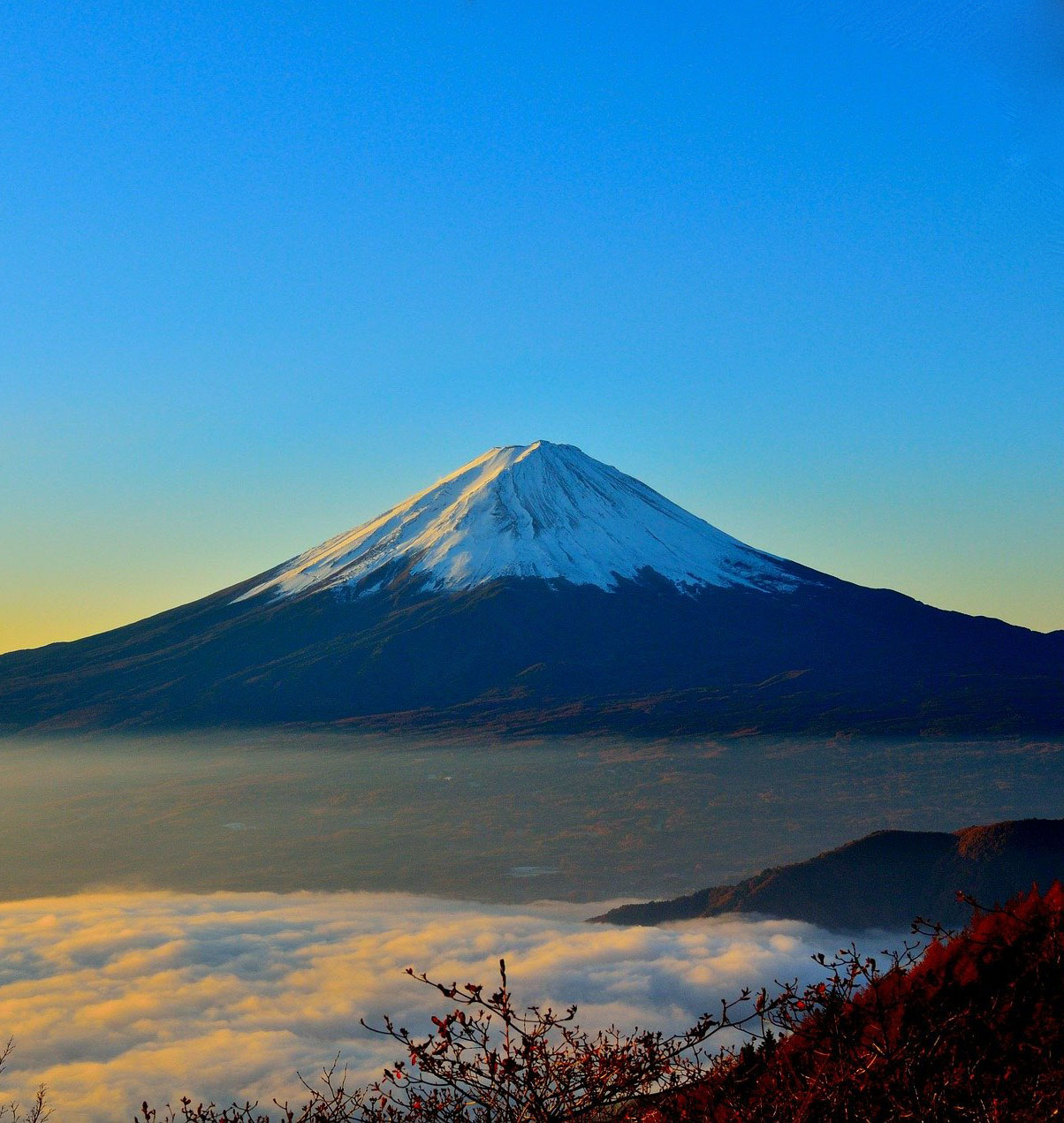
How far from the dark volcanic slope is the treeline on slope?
75.2 meters

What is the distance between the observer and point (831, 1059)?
37.0 ft

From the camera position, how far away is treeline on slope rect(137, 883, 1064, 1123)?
801 cm

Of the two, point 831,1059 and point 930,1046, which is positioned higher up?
point 930,1046

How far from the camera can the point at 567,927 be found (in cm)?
12888

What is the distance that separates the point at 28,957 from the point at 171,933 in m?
13.8

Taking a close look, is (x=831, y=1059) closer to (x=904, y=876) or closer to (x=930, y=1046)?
(x=930, y=1046)

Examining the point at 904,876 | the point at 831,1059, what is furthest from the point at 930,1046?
the point at 904,876

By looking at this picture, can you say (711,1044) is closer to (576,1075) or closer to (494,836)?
(576,1075)

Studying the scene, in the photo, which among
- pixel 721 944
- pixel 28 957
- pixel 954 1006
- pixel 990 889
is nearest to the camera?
pixel 954 1006

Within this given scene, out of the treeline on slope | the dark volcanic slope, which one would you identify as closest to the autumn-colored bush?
the treeline on slope

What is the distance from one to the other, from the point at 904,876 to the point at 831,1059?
298 ft

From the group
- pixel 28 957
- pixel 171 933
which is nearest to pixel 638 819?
pixel 171 933

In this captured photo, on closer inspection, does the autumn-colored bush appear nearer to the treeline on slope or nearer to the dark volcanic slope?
the treeline on slope

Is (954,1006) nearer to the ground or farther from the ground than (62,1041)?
farther from the ground
